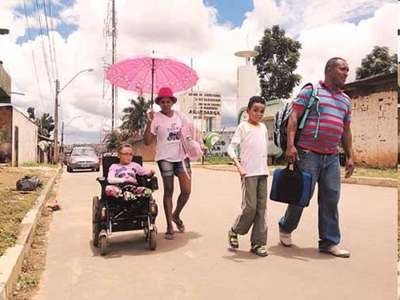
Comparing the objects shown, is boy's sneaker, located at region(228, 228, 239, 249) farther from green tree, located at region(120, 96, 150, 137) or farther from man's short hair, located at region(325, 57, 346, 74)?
green tree, located at region(120, 96, 150, 137)

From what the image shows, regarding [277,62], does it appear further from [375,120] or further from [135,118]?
[135,118]

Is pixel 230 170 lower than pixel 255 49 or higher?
lower

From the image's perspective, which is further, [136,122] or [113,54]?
[136,122]

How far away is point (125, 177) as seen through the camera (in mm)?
5855

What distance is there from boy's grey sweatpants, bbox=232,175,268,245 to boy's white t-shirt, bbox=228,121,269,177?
0.09 m

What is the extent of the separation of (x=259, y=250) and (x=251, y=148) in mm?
1049

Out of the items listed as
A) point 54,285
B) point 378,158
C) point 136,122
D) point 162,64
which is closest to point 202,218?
point 162,64

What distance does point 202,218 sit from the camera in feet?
25.7

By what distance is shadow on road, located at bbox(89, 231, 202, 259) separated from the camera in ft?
18.1

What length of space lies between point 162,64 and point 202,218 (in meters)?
2.44

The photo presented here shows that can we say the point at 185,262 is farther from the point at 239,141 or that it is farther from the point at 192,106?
the point at 192,106

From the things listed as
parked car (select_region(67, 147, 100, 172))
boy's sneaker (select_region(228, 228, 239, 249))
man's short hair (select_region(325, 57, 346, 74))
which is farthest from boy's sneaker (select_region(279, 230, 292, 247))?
parked car (select_region(67, 147, 100, 172))

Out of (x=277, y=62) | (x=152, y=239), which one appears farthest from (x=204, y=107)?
(x=152, y=239)

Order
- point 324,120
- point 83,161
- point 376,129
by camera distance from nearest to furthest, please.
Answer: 1. point 324,120
2. point 376,129
3. point 83,161
